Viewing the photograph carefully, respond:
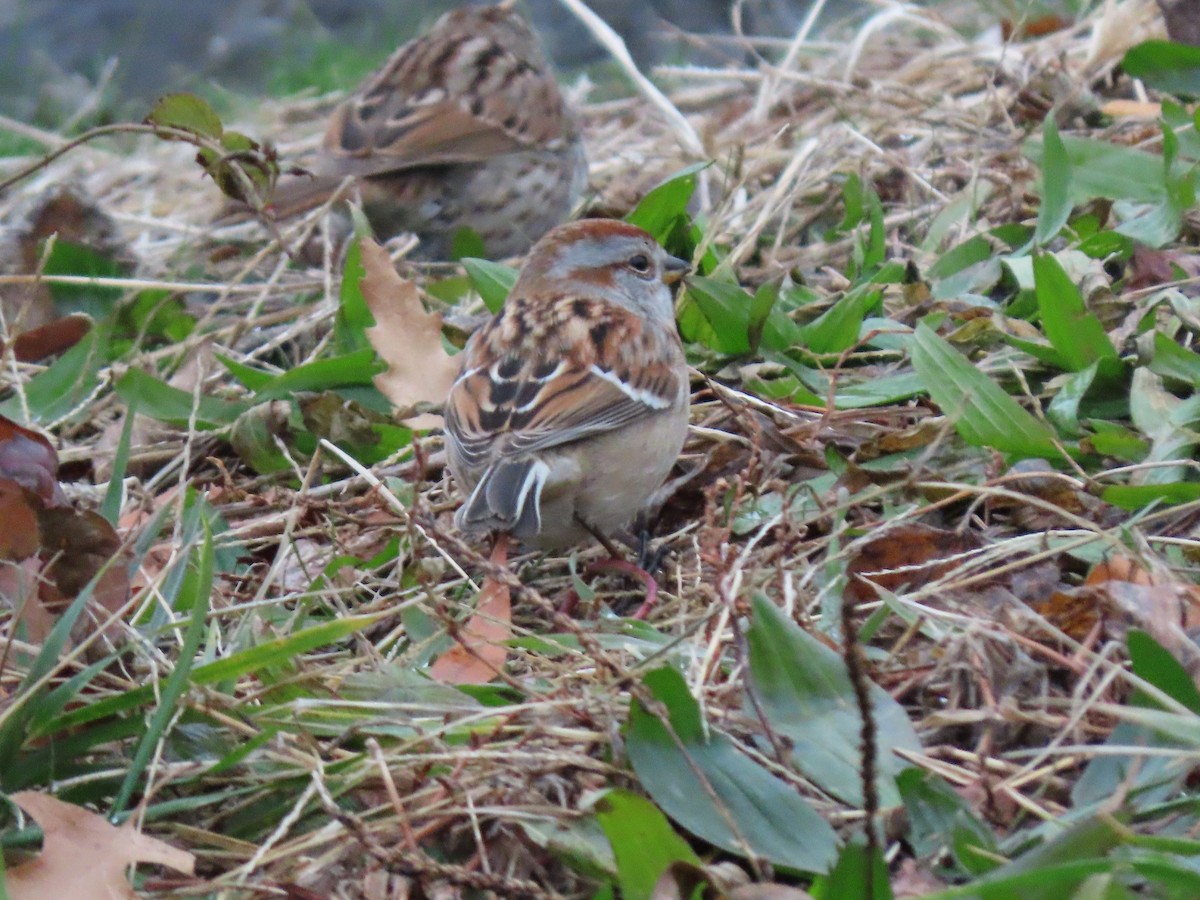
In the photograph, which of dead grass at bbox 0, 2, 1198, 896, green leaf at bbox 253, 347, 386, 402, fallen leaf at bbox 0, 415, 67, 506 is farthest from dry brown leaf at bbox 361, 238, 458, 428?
fallen leaf at bbox 0, 415, 67, 506

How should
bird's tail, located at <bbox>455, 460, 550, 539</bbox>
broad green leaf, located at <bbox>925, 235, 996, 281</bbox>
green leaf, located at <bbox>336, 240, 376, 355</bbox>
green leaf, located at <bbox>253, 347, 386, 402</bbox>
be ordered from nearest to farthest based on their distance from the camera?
bird's tail, located at <bbox>455, 460, 550, 539</bbox>, green leaf, located at <bbox>253, 347, 386, 402</bbox>, broad green leaf, located at <bbox>925, 235, 996, 281</bbox>, green leaf, located at <bbox>336, 240, 376, 355</bbox>

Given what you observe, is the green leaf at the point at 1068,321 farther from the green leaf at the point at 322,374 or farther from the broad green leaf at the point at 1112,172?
the green leaf at the point at 322,374

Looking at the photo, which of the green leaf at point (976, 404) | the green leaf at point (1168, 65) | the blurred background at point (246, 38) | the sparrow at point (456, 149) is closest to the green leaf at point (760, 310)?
the green leaf at point (976, 404)

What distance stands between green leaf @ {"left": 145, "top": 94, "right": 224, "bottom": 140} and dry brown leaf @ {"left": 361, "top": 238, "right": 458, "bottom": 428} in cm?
56

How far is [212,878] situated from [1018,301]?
2443 mm

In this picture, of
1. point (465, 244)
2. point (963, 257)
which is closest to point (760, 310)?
point (963, 257)

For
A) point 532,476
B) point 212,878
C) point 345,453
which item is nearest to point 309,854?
point 212,878

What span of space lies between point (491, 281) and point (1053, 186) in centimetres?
156

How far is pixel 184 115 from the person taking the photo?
3.86 m

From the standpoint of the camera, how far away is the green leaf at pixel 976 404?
332 centimetres

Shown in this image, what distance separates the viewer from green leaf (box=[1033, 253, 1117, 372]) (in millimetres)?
3566

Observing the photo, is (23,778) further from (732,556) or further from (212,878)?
(732,556)

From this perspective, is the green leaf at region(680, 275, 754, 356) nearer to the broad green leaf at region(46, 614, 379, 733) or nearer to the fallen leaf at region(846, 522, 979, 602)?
the fallen leaf at region(846, 522, 979, 602)

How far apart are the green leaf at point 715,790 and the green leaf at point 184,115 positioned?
2102mm
